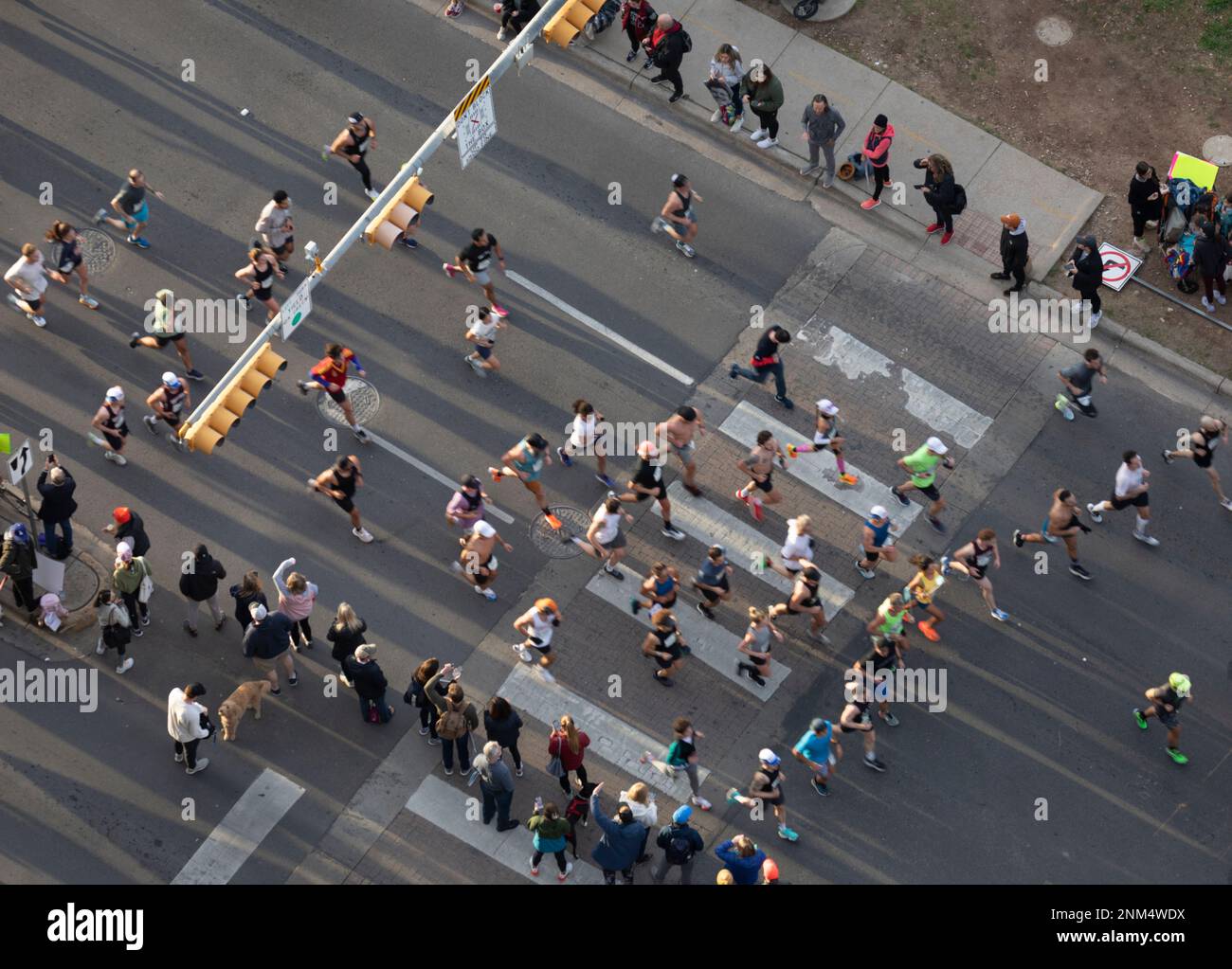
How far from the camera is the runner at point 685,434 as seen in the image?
2520 cm

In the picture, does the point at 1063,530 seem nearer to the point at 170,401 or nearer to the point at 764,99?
the point at 764,99

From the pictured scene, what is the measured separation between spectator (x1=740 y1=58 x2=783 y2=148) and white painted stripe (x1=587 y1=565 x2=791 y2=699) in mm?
7387

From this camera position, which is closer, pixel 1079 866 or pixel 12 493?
pixel 1079 866

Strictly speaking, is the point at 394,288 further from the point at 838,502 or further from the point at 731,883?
the point at 731,883

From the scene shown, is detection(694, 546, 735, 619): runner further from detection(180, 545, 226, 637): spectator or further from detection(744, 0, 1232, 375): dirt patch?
detection(744, 0, 1232, 375): dirt patch

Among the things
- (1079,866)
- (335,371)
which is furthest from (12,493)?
(1079,866)

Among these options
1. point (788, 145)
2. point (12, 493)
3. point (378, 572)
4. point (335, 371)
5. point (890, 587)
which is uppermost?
point (788, 145)

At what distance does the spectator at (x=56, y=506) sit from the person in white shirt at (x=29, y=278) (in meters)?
2.75

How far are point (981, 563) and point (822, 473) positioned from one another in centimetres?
272

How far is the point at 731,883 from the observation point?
2244 cm

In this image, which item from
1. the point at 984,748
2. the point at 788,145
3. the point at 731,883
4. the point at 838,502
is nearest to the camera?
the point at 731,883

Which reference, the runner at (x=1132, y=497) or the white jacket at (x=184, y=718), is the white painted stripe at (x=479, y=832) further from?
the runner at (x=1132, y=497)

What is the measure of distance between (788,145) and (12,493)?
12018 mm

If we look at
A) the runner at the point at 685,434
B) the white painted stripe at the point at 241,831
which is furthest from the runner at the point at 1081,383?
the white painted stripe at the point at 241,831
